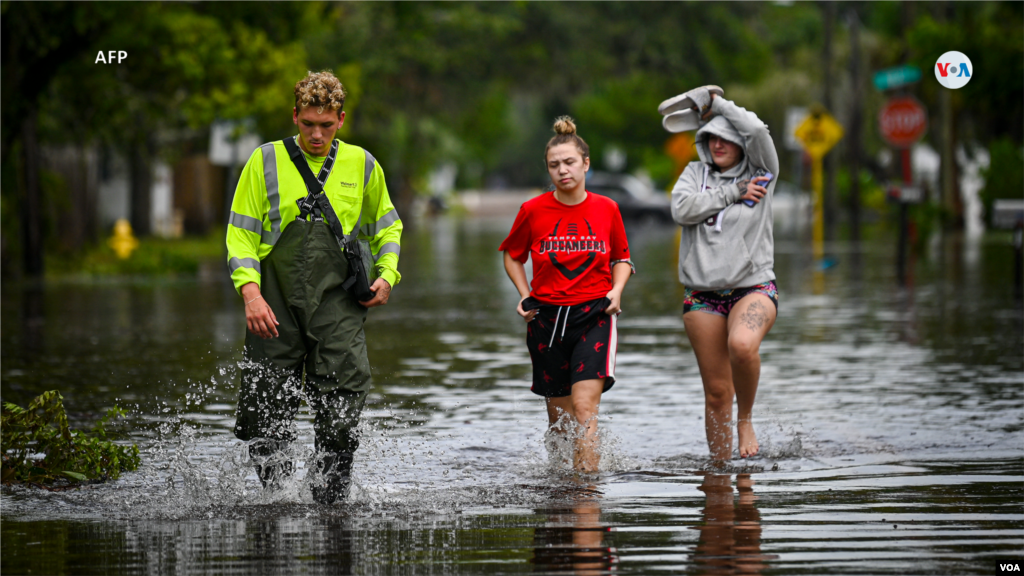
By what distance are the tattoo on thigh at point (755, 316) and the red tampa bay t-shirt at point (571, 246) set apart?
0.64m

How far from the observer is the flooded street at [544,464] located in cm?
543

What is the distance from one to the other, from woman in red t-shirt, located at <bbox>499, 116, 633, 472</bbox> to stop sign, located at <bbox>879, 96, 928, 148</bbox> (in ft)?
71.2

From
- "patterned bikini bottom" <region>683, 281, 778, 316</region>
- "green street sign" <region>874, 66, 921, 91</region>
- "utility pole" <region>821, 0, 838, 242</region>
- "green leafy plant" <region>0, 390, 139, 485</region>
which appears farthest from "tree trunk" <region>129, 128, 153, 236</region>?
"patterned bikini bottom" <region>683, 281, 778, 316</region>

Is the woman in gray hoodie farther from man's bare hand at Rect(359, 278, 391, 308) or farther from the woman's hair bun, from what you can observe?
man's bare hand at Rect(359, 278, 391, 308)

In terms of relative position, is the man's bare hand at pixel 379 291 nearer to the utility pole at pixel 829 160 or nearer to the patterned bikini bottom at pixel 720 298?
the patterned bikini bottom at pixel 720 298

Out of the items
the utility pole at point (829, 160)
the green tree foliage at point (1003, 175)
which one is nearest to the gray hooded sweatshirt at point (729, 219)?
the green tree foliage at point (1003, 175)

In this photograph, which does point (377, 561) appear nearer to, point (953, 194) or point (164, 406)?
point (164, 406)

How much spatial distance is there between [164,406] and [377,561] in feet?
15.5

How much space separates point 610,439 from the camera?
26.3ft

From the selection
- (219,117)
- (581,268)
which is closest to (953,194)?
(219,117)

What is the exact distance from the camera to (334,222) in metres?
6.27

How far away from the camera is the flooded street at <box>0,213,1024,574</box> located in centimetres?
543

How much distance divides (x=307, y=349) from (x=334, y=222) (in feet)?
1.75

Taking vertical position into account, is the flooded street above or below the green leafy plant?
below
